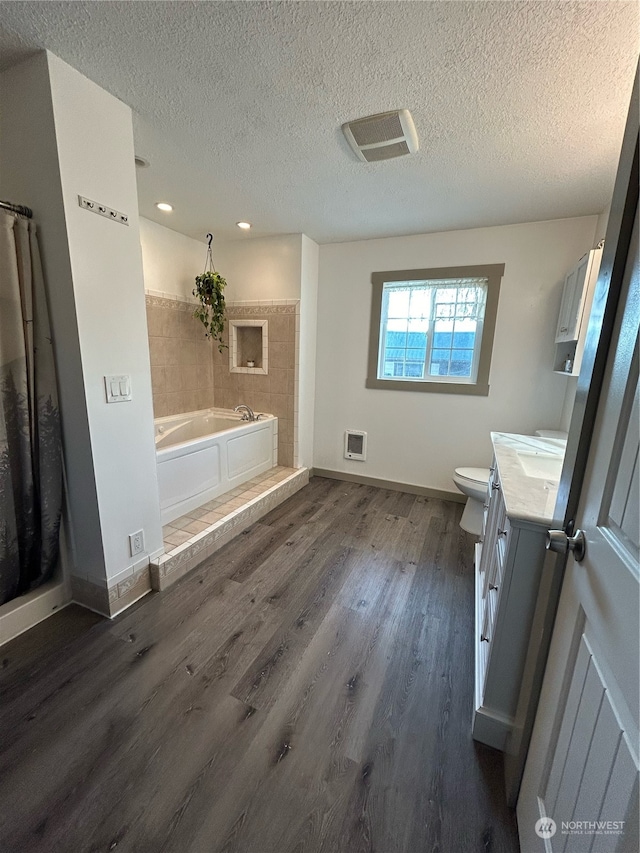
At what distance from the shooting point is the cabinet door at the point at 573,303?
80.7 inches

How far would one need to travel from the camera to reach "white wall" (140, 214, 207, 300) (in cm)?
298

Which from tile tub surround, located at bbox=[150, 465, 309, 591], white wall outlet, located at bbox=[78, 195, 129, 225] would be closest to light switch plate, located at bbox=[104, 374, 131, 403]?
white wall outlet, located at bbox=[78, 195, 129, 225]

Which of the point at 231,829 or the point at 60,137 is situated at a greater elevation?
the point at 60,137

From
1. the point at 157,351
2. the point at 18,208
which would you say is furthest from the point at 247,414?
the point at 18,208

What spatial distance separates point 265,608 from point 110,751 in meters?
0.79

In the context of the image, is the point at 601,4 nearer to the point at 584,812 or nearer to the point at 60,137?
the point at 60,137

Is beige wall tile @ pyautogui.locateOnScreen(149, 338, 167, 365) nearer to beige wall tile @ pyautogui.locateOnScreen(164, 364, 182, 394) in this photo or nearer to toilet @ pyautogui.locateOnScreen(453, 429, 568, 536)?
beige wall tile @ pyautogui.locateOnScreen(164, 364, 182, 394)

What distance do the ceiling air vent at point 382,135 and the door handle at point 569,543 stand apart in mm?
1779

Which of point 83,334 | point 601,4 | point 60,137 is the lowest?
point 83,334

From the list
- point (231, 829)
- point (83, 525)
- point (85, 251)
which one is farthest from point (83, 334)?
point (231, 829)

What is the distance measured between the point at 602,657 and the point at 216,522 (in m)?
2.19

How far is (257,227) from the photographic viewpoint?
9.79 ft

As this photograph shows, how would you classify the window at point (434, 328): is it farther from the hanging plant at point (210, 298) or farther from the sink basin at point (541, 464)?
the hanging plant at point (210, 298)

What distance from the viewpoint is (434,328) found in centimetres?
316
